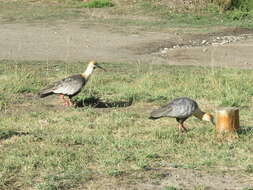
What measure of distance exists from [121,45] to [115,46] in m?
0.22

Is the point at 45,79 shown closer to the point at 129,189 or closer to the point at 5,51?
the point at 5,51

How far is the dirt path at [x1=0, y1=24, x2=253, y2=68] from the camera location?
16.6m

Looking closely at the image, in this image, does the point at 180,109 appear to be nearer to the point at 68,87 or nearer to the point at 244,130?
the point at 244,130

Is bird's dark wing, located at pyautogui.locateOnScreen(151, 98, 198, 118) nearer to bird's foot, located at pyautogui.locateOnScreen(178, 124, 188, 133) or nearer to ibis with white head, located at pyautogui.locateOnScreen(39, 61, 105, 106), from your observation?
bird's foot, located at pyautogui.locateOnScreen(178, 124, 188, 133)

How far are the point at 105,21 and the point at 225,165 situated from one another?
1626cm

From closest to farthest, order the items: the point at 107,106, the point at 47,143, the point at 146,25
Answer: the point at 47,143 < the point at 107,106 < the point at 146,25

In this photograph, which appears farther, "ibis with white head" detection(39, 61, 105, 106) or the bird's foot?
"ibis with white head" detection(39, 61, 105, 106)

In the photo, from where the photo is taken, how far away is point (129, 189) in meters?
6.40

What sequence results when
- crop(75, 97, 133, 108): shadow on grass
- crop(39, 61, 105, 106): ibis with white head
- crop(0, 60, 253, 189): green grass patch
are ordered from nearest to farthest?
crop(0, 60, 253, 189): green grass patch, crop(39, 61, 105, 106): ibis with white head, crop(75, 97, 133, 108): shadow on grass

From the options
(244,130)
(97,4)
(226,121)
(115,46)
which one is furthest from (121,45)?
(226,121)

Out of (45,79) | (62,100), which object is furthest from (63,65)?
(62,100)

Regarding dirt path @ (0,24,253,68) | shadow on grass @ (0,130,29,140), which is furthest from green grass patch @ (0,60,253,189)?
dirt path @ (0,24,253,68)

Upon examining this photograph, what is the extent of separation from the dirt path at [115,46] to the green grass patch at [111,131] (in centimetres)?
315

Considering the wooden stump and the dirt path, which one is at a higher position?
the wooden stump
